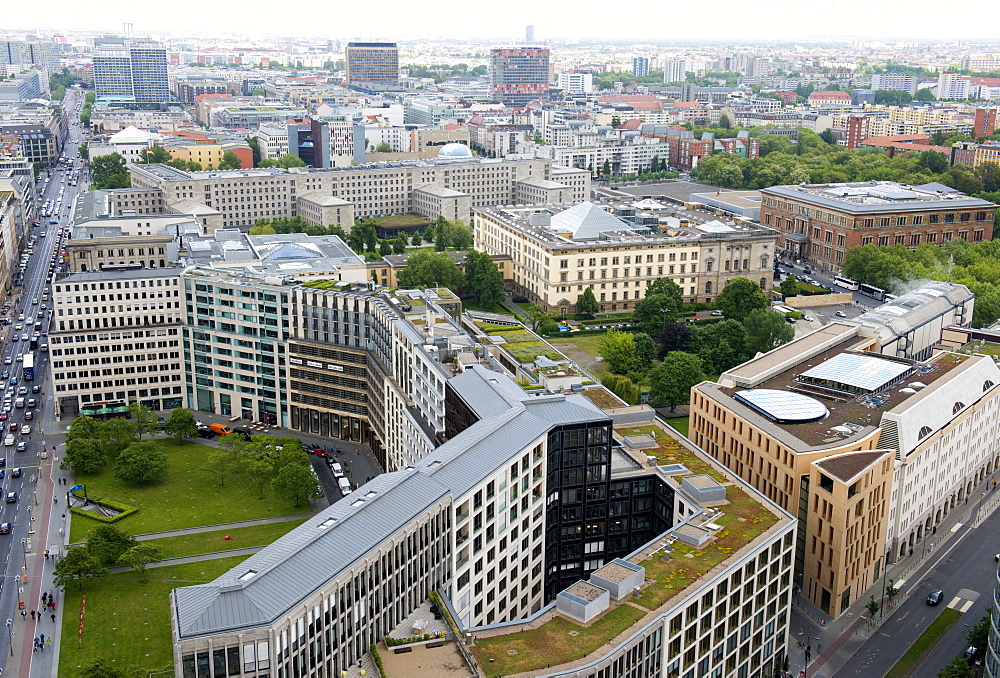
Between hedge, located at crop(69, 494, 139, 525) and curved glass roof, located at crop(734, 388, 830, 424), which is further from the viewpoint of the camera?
hedge, located at crop(69, 494, 139, 525)

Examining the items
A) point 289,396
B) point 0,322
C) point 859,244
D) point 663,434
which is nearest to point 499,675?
point 663,434

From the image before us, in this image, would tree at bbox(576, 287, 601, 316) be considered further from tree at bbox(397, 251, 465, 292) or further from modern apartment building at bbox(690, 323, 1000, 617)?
modern apartment building at bbox(690, 323, 1000, 617)

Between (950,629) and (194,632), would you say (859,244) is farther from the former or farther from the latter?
(194,632)

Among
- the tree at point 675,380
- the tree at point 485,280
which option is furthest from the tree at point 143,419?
the tree at point 485,280

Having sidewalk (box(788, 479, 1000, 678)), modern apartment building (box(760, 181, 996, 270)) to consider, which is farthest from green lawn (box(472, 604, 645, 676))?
modern apartment building (box(760, 181, 996, 270))

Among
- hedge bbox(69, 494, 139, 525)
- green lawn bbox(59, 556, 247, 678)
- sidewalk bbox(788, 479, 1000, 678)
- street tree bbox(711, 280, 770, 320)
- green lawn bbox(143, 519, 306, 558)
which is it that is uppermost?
street tree bbox(711, 280, 770, 320)
